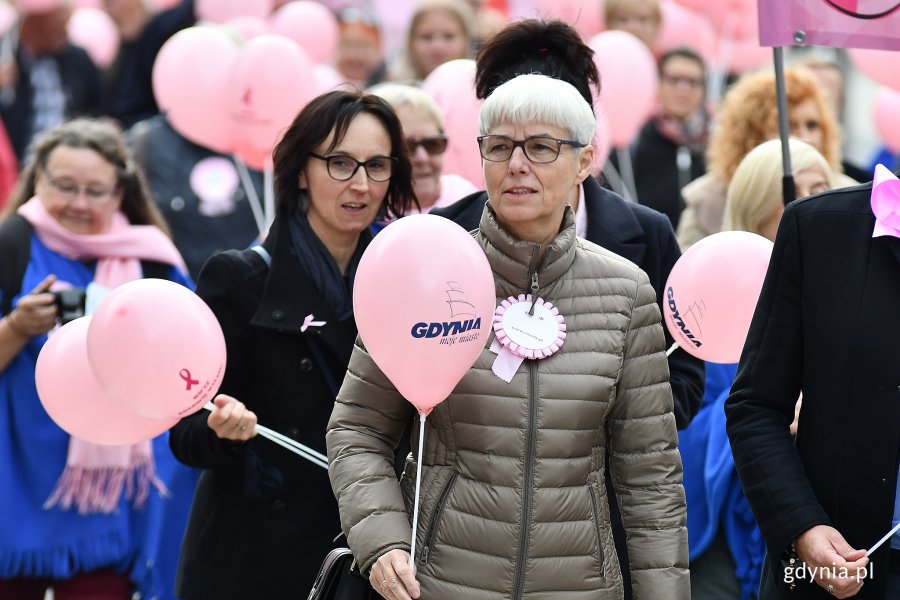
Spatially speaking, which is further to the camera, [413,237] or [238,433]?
[238,433]

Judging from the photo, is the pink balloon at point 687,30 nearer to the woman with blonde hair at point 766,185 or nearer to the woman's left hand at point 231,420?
the woman with blonde hair at point 766,185

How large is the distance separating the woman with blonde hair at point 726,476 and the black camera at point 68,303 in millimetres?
2016

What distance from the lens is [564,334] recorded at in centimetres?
335

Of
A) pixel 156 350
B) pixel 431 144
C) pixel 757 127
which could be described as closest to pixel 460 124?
pixel 431 144

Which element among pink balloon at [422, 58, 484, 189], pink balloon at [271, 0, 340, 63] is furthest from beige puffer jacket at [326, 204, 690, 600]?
pink balloon at [271, 0, 340, 63]

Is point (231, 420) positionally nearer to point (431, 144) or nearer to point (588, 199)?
point (588, 199)

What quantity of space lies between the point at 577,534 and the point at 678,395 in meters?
1.00

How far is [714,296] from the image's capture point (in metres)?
4.07

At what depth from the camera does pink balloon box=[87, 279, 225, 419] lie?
3916 millimetres

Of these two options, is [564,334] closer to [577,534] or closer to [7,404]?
[577,534]

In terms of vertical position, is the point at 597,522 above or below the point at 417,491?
below

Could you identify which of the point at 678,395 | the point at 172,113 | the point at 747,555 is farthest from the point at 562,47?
the point at 172,113

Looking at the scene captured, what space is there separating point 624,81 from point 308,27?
2.47 m

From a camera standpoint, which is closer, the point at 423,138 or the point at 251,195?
the point at 423,138
